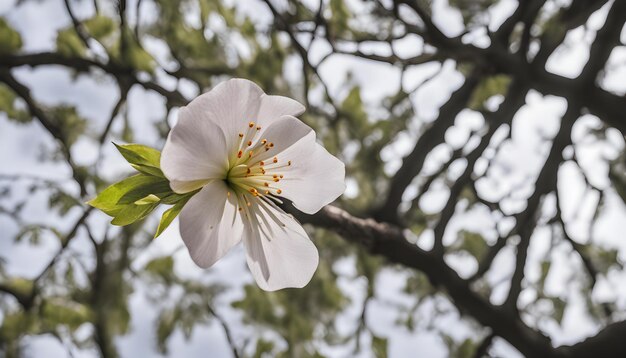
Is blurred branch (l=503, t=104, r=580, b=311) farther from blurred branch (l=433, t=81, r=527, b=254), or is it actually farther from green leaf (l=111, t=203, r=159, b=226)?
green leaf (l=111, t=203, r=159, b=226)

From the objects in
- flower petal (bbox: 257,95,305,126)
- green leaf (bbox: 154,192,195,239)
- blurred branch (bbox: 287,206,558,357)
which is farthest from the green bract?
blurred branch (bbox: 287,206,558,357)

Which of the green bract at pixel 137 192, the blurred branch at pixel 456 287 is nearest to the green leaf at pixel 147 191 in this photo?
the green bract at pixel 137 192

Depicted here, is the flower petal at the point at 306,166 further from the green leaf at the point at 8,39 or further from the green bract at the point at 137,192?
the green leaf at the point at 8,39

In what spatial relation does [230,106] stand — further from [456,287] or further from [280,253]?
[456,287]

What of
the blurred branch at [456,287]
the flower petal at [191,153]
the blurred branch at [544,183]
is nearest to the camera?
the flower petal at [191,153]

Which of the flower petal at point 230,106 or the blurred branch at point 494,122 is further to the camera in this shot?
the blurred branch at point 494,122

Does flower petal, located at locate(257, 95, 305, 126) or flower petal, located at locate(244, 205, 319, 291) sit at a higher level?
flower petal, located at locate(257, 95, 305, 126)

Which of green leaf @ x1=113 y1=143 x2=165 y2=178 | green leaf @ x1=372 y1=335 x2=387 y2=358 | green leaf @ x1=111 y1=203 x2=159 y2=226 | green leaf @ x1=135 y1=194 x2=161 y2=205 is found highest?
green leaf @ x1=113 y1=143 x2=165 y2=178

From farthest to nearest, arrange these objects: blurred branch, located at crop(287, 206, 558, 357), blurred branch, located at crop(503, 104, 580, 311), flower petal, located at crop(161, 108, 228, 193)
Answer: blurred branch, located at crop(503, 104, 580, 311) < blurred branch, located at crop(287, 206, 558, 357) < flower petal, located at crop(161, 108, 228, 193)

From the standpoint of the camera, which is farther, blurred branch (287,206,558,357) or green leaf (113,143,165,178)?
blurred branch (287,206,558,357)

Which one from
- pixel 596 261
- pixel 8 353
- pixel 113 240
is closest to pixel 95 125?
pixel 113 240
